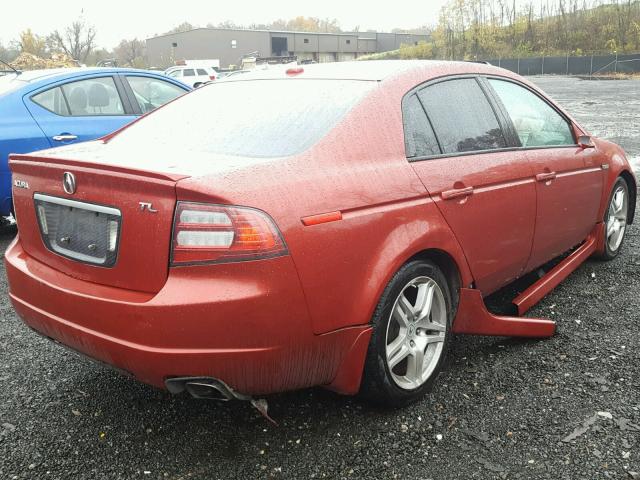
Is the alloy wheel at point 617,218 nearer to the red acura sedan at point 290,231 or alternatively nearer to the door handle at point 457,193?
the red acura sedan at point 290,231

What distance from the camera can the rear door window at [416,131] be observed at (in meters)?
2.73

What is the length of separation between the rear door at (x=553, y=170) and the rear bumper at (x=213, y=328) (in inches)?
71.9

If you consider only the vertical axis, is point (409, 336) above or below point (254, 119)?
below

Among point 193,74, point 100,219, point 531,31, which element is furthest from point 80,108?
point 531,31

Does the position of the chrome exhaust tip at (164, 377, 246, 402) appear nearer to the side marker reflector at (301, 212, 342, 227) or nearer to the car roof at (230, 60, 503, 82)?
the side marker reflector at (301, 212, 342, 227)

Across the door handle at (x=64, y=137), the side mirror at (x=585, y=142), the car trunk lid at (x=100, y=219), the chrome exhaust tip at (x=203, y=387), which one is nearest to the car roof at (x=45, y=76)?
the door handle at (x=64, y=137)

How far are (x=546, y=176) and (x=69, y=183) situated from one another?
2552mm

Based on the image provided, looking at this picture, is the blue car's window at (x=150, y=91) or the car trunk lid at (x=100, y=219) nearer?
the car trunk lid at (x=100, y=219)

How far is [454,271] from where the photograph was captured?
9.49 ft

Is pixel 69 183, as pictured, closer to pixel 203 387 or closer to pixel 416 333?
pixel 203 387

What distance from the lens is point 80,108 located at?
5980 mm

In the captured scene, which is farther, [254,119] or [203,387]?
[254,119]

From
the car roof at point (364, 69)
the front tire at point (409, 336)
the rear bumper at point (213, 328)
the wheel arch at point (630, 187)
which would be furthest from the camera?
the wheel arch at point (630, 187)

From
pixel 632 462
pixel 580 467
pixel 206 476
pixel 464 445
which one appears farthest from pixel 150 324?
pixel 632 462
